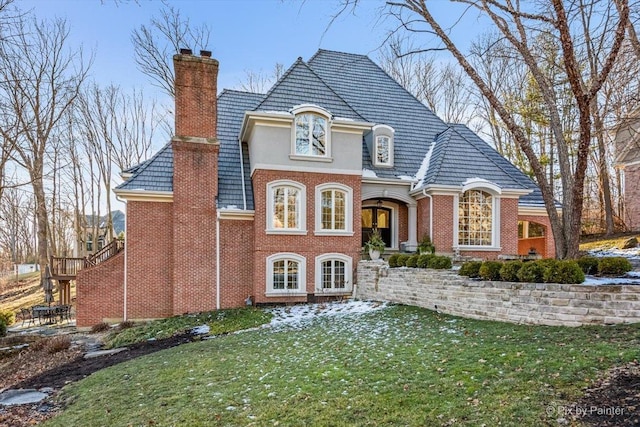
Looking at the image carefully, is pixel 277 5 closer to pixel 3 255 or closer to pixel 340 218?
pixel 340 218

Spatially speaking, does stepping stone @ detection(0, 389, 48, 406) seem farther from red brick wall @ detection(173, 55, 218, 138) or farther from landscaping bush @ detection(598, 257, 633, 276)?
landscaping bush @ detection(598, 257, 633, 276)

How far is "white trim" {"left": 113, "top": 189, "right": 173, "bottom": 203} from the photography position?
42.1 ft

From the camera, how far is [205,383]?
5840mm

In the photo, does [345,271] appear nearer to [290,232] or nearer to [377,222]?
[290,232]

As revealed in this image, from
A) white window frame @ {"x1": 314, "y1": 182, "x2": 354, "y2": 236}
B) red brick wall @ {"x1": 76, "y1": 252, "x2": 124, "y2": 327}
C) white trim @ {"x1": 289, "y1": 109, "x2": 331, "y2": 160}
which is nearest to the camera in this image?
red brick wall @ {"x1": 76, "y1": 252, "x2": 124, "y2": 327}

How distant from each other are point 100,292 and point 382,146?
→ 451 inches

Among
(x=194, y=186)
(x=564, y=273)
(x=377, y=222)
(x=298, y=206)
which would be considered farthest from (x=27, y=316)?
(x=564, y=273)

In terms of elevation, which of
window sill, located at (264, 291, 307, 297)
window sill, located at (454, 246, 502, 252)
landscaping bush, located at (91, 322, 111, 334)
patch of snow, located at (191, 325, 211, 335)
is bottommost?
landscaping bush, located at (91, 322, 111, 334)

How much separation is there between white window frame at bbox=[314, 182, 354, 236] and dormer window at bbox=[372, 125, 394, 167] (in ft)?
7.46

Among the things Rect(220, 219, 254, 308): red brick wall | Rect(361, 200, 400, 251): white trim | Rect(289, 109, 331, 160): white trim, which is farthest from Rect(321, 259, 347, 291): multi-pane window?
Rect(289, 109, 331, 160): white trim

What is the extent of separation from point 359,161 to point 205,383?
9.82 m

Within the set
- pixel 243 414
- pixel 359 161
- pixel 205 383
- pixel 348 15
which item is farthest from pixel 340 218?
pixel 243 414

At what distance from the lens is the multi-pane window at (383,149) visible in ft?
50.9

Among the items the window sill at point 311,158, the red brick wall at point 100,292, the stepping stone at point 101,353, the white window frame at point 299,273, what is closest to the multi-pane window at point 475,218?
the window sill at point 311,158
